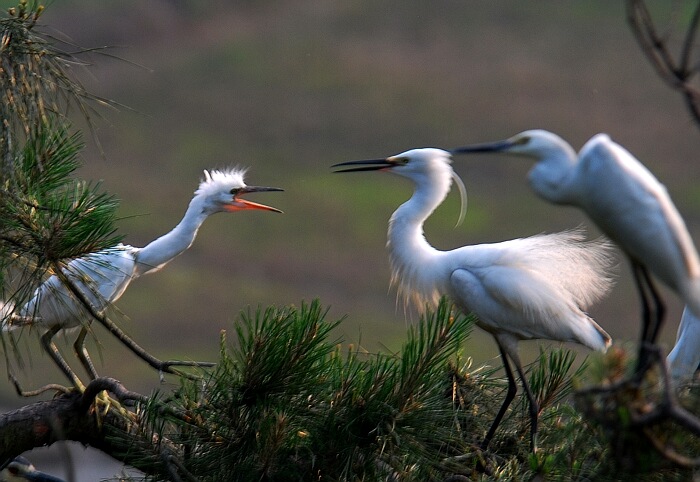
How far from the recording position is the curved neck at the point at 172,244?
273cm

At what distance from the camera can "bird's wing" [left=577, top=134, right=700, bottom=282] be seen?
1187 millimetres

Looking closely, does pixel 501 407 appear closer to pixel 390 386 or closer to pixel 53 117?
pixel 390 386

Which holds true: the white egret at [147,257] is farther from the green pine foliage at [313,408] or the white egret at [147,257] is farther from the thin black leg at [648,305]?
the thin black leg at [648,305]

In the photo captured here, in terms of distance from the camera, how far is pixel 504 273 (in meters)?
2.65

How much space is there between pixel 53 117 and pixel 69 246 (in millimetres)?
285

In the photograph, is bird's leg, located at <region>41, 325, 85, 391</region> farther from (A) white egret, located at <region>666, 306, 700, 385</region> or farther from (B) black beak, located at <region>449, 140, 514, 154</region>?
(A) white egret, located at <region>666, 306, 700, 385</region>

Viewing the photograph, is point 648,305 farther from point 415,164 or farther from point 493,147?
point 415,164

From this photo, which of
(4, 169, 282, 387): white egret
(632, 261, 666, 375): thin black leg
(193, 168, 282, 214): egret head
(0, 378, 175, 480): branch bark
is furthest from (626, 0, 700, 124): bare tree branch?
(193, 168, 282, 214): egret head

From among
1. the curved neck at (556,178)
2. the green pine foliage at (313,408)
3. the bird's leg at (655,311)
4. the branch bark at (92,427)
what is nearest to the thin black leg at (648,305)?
the bird's leg at (655,311)

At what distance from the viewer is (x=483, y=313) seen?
8.82 ft

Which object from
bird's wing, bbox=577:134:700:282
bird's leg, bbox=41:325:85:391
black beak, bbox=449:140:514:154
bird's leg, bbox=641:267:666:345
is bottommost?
bird's leg, bbox=41:325:85:391

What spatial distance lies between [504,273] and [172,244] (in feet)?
3.10

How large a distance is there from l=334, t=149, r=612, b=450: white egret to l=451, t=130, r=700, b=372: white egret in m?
1.39

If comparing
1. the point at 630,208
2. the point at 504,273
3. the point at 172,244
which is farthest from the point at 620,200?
the point at 172,244
